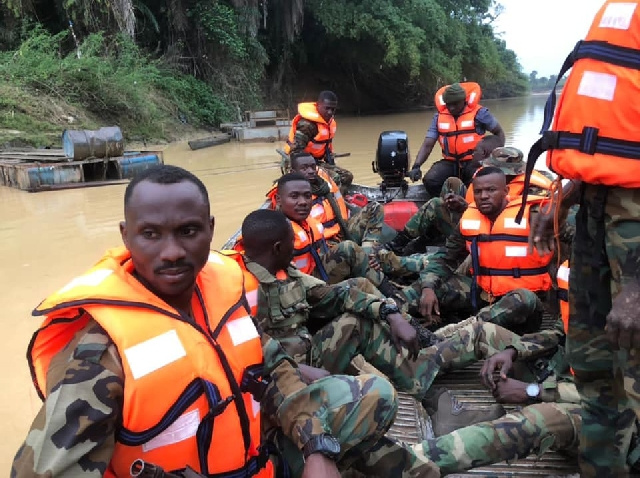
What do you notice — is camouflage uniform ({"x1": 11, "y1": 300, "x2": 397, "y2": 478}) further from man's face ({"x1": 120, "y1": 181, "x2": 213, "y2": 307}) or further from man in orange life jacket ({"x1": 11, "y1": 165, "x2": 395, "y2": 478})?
man's face ({"x1": 120, "y1": 181, "x2": 213, "y2": 307})

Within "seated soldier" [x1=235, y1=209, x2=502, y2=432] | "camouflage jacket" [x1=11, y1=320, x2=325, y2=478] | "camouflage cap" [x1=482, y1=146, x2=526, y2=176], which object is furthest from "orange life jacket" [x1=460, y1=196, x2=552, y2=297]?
"camouflage jacket" [x1=11, y1=320, x2=325, y2=478]

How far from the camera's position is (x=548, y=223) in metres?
2.00

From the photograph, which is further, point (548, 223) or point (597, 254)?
point (548, 223)

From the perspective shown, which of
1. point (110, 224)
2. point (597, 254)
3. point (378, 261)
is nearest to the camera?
point (597, 254)

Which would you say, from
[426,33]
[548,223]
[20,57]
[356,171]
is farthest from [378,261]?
[426,33]

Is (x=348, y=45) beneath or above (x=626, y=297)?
above

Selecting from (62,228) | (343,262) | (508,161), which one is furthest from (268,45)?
(343,262)

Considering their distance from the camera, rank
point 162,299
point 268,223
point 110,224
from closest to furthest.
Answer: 1. point 162,299
2. point 268,223
3. point 110,224

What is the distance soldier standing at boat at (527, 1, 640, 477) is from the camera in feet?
4.98

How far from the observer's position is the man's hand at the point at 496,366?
2.47m

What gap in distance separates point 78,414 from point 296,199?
2371 mm

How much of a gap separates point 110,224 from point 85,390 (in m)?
6.72

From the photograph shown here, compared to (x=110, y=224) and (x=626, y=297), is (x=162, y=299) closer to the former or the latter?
(x=626, y=297)

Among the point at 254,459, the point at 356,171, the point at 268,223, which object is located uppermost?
the point at 268,223
